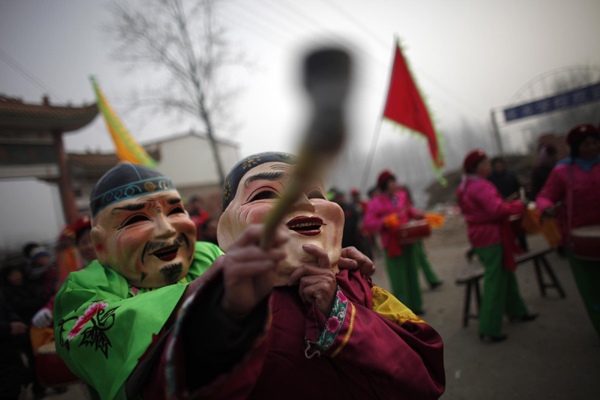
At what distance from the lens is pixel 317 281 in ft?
3.44

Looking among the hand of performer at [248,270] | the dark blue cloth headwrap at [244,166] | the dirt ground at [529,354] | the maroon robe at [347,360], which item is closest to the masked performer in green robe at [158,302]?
the hand of performer at [248,270]

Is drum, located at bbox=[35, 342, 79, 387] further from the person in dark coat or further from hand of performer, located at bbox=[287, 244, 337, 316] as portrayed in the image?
hand of performer, located at bbox=[287, 244, 337, 316]

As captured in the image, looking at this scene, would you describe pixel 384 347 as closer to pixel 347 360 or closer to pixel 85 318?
pixel 347 360

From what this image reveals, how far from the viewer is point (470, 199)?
12.1 feet

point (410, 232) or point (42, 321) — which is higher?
point (42, 321)

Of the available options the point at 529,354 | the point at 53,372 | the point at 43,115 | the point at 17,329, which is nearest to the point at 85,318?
the point at 53,372

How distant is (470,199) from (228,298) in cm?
367

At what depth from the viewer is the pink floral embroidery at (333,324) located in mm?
999

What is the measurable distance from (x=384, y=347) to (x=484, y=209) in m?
3.14

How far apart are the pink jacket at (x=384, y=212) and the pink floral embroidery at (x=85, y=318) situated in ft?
13.8

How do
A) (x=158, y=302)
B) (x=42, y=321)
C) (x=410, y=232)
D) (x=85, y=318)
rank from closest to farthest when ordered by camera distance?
(x=158, y=302) → (x=85, y=318) → (x=42, y=321) → (x=410, y=232)

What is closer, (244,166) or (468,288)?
(244,166)

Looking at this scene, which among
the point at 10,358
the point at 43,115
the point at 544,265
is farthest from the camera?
the point at 43,115

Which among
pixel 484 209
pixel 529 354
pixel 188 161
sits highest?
pixel 188 161
